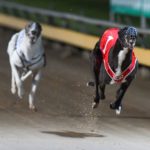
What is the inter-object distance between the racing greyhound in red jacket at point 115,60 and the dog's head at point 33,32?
3.73 ft

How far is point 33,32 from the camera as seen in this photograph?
26.2 feet

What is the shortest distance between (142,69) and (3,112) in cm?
411

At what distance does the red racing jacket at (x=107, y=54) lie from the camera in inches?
264

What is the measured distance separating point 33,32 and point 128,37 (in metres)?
1.92

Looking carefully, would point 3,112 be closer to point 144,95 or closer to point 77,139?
point 77,139

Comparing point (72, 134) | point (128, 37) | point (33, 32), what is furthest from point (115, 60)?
point (33, 32)

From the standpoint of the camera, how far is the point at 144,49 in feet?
38.0

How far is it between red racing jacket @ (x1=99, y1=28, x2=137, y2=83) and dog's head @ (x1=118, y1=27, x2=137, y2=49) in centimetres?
26

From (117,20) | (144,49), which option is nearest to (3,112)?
(144,49)

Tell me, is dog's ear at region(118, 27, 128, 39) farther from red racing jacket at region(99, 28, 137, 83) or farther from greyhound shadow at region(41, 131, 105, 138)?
greyhound shadow at region(41, 131, 105, 138)

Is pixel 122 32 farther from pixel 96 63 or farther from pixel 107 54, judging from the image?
pixel 96 63

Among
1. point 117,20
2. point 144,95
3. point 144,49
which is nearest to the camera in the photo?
point 144,95

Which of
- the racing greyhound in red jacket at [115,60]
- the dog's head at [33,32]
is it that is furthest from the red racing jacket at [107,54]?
the dog's head at [33,32]

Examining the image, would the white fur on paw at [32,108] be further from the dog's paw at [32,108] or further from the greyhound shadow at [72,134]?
the greyhound shadow at [72,134]
